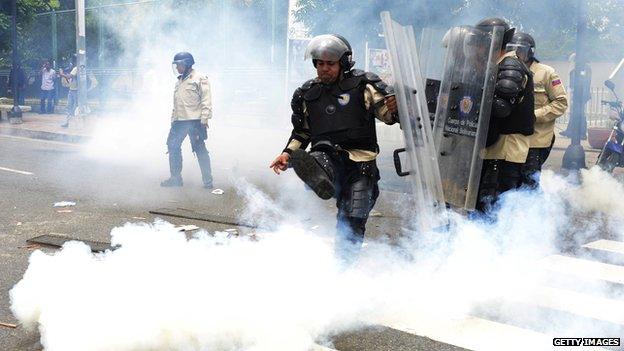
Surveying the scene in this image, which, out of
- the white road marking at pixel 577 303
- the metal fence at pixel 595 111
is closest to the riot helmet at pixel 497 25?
the white road marking at pixel 577 303

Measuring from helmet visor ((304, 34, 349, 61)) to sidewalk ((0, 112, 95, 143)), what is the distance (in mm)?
10387

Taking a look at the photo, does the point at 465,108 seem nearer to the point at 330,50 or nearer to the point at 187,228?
the point at 330,50

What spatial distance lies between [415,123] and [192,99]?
15.2ft

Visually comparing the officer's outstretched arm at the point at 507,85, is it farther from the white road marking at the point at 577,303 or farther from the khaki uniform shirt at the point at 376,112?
the white road marking at the point at 577,303

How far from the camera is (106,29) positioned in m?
14.8

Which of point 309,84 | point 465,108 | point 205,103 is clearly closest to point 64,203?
point 205,103

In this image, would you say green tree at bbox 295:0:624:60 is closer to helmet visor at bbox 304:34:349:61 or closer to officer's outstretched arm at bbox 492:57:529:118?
officer's outstretched arm at bbox 492:57:529:118

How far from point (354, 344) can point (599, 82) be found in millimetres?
23392

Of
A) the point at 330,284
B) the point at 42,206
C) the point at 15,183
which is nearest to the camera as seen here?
the point at 330,284

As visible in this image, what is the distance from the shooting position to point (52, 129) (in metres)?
14.6

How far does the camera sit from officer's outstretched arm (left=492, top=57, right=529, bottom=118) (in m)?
4.03

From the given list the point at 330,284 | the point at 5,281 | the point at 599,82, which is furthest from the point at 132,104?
the point at 599,82

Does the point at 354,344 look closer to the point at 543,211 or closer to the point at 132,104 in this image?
the point at 543,211

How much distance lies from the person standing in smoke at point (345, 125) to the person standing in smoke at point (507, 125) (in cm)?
77
